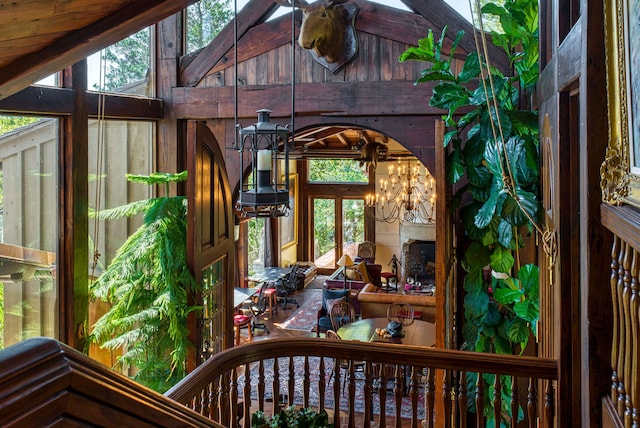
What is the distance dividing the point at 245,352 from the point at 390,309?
5.23 meters

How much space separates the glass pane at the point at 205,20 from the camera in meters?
5.25

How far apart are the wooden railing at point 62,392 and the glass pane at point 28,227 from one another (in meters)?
3.18

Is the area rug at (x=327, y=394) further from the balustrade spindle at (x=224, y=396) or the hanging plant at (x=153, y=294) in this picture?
the balustrade spindle at (x=224, y=396)

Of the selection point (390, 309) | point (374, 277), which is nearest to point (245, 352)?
point (390, 309)

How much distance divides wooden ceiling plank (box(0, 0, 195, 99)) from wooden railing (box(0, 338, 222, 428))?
82.2 inches

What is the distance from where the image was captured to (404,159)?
39.7 ft

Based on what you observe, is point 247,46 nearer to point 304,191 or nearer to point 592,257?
point 592,257

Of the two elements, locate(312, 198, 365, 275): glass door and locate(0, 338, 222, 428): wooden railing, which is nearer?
locate(0, 338, 222, 428): wooden railing

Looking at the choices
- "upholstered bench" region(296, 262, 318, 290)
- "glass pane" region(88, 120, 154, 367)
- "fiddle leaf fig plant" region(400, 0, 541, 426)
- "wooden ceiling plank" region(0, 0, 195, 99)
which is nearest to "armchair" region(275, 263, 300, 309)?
"upholstered bench" region(296, 262, 318, 290)

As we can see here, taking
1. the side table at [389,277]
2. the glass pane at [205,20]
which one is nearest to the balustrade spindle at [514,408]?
the glass pane at [205,20]

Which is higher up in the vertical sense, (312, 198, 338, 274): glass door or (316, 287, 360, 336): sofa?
(312, 198, 338, 274): glass door

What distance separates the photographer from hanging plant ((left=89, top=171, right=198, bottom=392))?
352 cm

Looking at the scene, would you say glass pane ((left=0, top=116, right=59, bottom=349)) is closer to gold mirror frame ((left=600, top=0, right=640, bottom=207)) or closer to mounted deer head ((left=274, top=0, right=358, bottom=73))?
mounted deer head ((left=274, top=0, right=358, bottom=73))

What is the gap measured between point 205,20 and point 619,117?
172 inches
